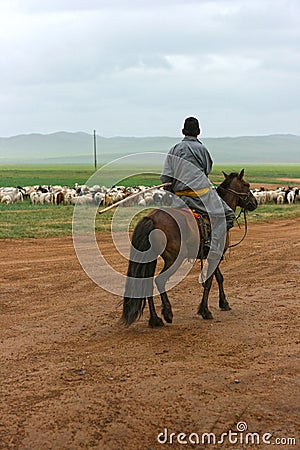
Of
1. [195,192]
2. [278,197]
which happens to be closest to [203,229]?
[195,192]

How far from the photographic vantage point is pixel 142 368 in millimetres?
5676

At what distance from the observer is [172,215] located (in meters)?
6.96

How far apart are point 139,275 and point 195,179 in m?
1.26

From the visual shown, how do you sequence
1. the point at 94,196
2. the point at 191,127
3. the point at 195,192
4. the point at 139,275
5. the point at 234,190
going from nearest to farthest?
1. the point at 139,275
2. the point at 195,192
3. the point at 191,127
4. the point at 234,190
5. the point at 94,196

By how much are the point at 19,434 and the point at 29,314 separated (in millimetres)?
3426

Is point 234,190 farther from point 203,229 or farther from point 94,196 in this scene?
point 94,196

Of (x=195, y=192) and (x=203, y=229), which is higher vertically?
(x=195, y=192)

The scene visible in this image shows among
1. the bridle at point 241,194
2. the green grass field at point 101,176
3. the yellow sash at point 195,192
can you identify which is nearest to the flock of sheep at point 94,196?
the green grass field at point 101,176

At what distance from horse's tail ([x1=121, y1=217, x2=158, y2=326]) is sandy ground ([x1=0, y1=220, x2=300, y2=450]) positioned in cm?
28

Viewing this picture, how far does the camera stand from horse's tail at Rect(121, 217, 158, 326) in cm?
678

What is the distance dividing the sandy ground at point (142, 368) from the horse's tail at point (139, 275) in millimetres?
281

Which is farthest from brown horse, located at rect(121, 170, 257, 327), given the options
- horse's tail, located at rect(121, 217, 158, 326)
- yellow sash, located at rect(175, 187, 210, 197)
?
yellow sash, located at rect(175, 187, 210, 197)

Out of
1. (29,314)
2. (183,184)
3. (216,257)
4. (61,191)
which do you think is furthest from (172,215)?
(61,191)

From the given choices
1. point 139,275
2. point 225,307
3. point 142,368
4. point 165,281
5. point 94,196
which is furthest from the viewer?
point 94,196
